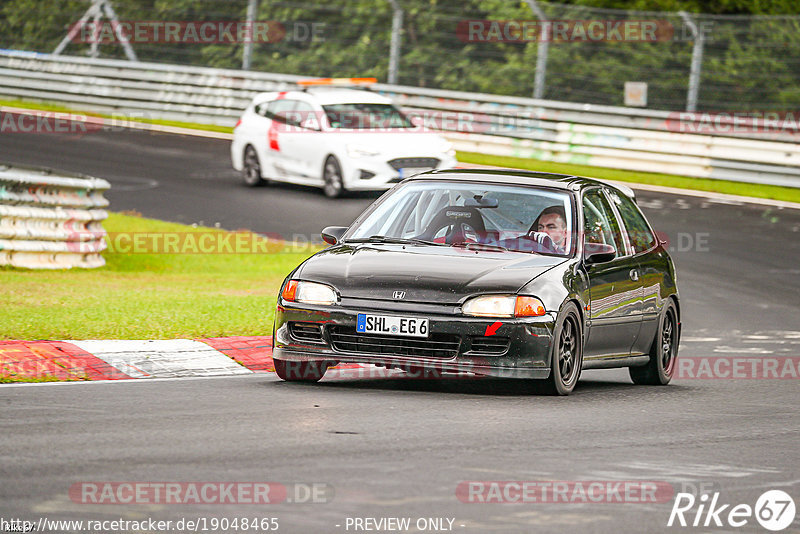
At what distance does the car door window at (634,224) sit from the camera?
11.5 metres

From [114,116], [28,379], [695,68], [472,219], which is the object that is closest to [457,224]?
[472,219]

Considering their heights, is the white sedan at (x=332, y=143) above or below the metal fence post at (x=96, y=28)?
below

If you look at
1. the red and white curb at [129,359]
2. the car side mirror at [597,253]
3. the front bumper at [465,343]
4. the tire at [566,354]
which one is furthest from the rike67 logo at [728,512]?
the red and white curb at [129,359]

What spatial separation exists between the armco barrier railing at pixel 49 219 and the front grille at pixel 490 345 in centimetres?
827

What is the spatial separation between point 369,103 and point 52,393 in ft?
55.3

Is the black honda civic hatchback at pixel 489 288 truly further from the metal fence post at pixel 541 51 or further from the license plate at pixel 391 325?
the metal fence post at pixel 541 51

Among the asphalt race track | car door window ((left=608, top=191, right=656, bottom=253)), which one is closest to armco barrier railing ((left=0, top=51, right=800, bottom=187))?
the asphalt race track

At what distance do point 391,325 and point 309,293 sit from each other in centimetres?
64

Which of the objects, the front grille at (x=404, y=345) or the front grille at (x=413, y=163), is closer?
the front grille at (x=404, y=345)

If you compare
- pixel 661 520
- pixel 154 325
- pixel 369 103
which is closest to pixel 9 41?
pixel 369 103

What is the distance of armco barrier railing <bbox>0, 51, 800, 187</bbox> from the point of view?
2572 cm

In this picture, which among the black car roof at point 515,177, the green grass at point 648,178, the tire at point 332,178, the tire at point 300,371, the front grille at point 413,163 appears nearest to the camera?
the tire at point 300,371

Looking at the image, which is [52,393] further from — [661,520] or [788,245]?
[788,245]

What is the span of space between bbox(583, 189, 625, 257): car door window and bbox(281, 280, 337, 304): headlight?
2.00 metres
